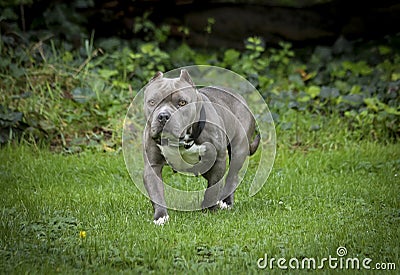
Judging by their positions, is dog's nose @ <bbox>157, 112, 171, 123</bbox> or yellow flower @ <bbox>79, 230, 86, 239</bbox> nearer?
yellow flower @ <bbox>79, 230, 86, 239</bbox>

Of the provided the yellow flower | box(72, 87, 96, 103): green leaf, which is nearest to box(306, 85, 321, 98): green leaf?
box(72, 87, 96, 103): green leaf

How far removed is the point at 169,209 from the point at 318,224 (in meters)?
1.20

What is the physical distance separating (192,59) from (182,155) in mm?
5872

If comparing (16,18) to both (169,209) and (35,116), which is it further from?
(169,209)

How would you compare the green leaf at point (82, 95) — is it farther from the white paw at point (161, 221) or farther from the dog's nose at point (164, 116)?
the dog's nose at point (164, 116)

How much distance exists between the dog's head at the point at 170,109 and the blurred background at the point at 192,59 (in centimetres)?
312

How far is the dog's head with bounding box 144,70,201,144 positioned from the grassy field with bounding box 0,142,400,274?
66 centimetres

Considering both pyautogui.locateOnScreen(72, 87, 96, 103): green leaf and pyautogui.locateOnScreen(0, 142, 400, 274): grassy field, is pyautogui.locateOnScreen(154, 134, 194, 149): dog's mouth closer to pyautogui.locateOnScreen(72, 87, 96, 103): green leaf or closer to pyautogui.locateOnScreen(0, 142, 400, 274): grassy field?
pyautogui.locateOnScreen(0, 142, 400, 274): grassy field

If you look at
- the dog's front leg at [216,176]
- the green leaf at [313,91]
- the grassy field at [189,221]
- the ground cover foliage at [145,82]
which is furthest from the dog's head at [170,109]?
the green leaf at [313,91]

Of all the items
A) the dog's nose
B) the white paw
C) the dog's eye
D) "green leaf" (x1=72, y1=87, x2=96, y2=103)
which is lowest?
the white paw

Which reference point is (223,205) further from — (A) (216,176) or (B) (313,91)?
(B) (313,91)

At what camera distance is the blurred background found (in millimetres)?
8352

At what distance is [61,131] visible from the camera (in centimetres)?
805

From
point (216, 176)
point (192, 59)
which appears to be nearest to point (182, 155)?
point (216, 176)
